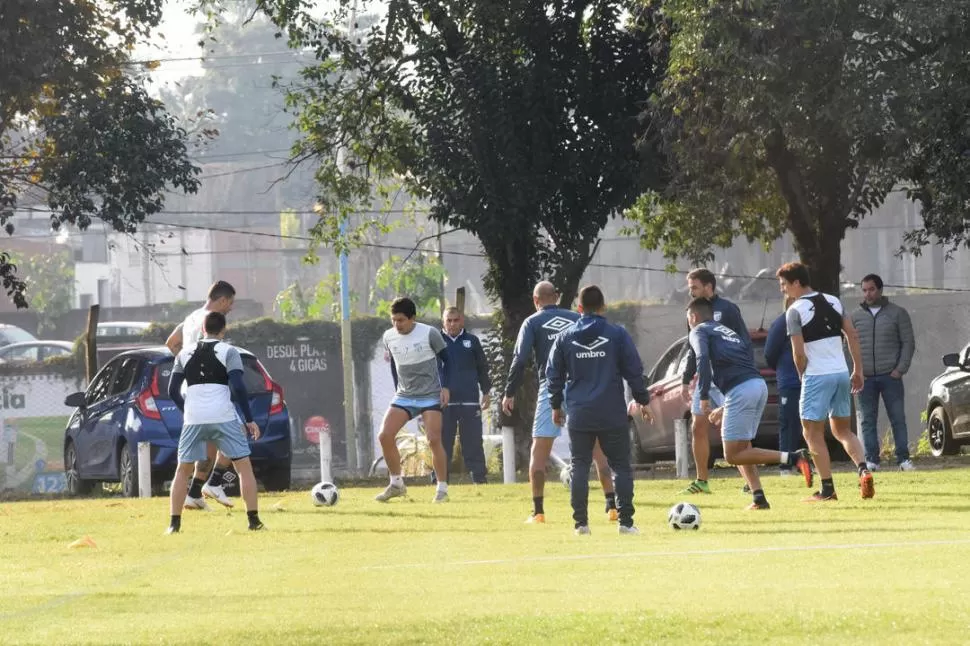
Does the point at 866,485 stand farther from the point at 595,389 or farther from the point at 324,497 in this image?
the point at 324,497

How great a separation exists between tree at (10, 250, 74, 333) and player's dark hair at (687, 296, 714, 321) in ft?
223

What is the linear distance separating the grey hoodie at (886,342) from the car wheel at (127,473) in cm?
802

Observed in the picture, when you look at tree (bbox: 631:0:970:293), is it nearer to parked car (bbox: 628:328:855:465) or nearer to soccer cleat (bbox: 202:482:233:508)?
parked car (bbox: 628:328:855:465)

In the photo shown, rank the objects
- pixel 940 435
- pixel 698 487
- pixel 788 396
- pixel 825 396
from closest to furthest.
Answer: pixel 825 396, pixel 698 487, pixel 788 396, pixel 940 435

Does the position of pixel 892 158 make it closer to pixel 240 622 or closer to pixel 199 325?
pixel 199 325

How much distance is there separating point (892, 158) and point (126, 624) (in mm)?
15556

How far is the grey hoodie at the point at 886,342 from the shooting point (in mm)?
19656

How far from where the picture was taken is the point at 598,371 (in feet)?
41.2

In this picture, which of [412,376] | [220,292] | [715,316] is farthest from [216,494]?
[715,316]

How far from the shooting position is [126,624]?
8.44 metres

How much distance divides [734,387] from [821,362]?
0.71m

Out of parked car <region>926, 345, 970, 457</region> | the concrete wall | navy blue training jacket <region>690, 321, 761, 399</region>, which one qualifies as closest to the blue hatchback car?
navy blue training jacket <region>690, 321, 761, 399</region>

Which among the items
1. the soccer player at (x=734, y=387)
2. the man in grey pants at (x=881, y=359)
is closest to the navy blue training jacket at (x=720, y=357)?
the soccer player at (x=734, y=387)

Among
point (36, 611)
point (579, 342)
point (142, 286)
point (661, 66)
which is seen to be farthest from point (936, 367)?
point (142, 286)
